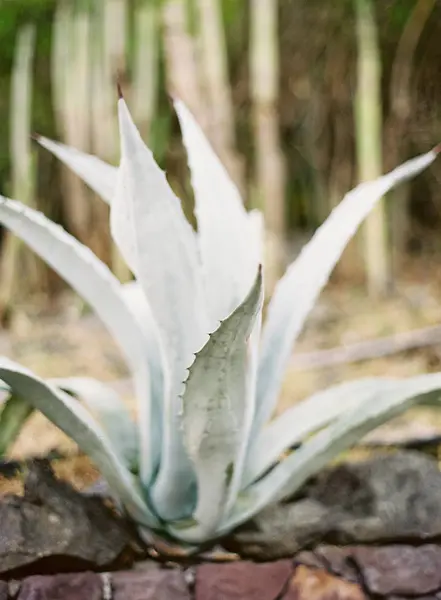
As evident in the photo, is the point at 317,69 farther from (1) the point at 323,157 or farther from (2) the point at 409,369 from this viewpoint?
(2) the point at 409,369

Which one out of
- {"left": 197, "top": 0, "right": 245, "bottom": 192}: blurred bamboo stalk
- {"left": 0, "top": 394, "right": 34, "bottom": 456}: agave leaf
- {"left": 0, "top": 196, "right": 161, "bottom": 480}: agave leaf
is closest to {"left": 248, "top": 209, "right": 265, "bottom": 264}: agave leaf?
{"left": 0, "top": 196, "right": 161, "bottom": 480}: agave leaf

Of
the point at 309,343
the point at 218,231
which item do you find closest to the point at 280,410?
the point at 309,343

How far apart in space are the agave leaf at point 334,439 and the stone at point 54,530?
8 centimetres

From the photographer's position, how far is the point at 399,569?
49 cm

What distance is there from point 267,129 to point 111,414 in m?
0.98

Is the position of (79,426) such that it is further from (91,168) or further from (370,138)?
(370,138)

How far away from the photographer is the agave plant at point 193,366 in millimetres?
494

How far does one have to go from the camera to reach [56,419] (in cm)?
51

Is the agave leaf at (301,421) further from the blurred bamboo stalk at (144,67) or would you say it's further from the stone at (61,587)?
the blurred bamboo stalk at (144,67)

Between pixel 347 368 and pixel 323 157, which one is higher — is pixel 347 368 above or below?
below

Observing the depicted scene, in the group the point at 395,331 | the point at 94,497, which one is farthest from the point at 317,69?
the point at 94,497

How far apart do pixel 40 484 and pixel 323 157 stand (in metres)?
1.53

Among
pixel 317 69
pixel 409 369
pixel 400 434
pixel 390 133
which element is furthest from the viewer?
pixel 317 69

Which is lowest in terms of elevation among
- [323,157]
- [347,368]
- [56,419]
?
[347,368]
